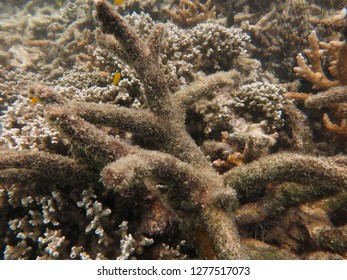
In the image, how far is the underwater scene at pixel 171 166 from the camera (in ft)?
6.91

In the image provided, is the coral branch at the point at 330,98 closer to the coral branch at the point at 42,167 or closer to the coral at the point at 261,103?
the coral at the point at 261,103

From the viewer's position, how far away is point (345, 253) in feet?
7.45

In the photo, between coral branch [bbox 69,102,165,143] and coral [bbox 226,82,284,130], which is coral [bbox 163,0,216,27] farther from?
coral branch [bbox 69,102,165,143]

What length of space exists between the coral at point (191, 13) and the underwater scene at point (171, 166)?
1.83m

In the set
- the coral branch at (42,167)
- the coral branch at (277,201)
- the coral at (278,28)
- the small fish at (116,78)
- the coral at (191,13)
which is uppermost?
the coral at (191,13)

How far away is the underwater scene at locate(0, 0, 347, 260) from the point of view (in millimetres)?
2107

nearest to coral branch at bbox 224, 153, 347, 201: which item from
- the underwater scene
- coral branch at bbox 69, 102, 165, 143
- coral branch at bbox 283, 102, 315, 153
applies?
the underwater scene

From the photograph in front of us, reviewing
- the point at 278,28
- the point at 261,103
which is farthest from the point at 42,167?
the point at 278,28

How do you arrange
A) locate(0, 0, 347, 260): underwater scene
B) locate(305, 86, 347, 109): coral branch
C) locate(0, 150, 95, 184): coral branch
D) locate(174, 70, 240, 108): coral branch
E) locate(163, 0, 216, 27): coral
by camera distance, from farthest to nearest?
1. locate(163, 0, 216, 27): coral
2. locate(305, 86, 347, 109): coral branch
3. locate(174, 70, 240, 108): coral branch
4. locate(0, 150, 95, 184): coral branch
5. locate(0, 0, 347, 260): underwater scene

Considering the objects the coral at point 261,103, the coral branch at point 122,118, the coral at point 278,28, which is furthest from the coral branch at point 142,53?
the coral at point 278,28

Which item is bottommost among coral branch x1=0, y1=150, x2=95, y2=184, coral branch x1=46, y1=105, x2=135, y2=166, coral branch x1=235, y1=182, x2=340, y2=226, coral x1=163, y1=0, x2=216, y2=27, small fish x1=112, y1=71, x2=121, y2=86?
coral branch x1=235, y1=182, x2=340, y2=226

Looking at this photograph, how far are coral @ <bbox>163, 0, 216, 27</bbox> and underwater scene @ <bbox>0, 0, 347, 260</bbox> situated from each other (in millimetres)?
1832
